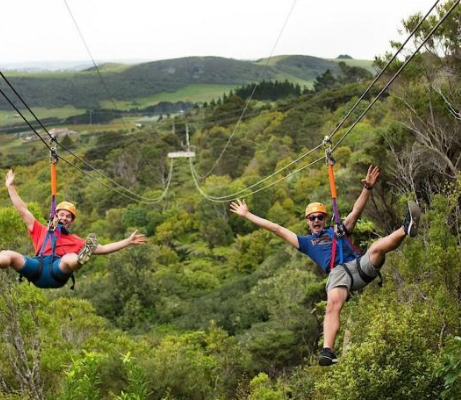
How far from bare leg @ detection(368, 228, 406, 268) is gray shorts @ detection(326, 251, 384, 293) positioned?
0.06 meters

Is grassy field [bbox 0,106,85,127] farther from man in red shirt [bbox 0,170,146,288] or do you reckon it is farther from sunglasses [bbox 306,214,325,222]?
sunglasses [bbox 306,214,325,222]

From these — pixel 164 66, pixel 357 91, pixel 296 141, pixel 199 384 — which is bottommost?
pixel 199 384

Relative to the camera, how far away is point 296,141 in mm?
49594

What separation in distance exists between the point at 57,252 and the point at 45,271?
0.22 metres

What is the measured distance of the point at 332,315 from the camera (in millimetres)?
5309

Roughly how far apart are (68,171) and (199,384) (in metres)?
50.4

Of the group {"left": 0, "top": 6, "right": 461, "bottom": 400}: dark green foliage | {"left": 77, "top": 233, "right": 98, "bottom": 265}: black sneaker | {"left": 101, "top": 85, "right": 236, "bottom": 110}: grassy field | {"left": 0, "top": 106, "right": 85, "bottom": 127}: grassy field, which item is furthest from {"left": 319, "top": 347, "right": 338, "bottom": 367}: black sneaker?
{"left": 101, "top": 85, "right": 236, "bottom": 110}: grassy field

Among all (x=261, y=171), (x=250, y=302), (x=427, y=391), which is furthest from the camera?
(x=261, y=171)

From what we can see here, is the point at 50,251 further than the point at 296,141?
No

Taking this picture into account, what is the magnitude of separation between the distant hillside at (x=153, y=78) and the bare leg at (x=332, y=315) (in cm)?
15050

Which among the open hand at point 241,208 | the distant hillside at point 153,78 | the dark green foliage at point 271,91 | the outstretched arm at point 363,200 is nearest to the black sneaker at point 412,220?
the outstretched arm at point 363,200

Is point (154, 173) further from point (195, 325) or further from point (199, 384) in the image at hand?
point (199, 384)

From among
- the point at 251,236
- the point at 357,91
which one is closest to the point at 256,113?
the point at 357,91

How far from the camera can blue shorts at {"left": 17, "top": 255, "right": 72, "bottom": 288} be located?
5797 millimetres
